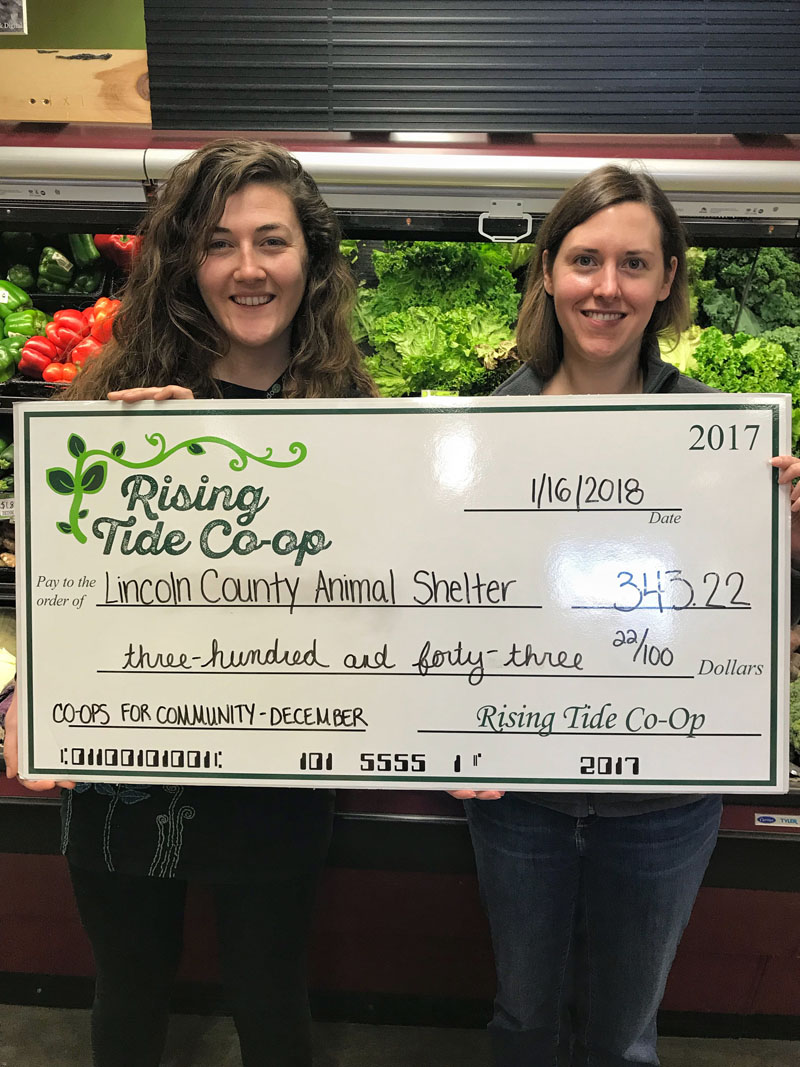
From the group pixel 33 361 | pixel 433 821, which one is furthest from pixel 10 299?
pixel 433 821

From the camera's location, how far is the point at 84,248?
294 cm

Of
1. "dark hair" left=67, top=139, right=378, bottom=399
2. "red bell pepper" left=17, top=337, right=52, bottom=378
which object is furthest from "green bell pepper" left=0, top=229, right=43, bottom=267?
"dark hair" left=67, top=139, right=378, bottom=399

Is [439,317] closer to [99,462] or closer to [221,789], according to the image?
[99,462]

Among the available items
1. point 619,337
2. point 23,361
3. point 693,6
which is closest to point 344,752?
point 619,337

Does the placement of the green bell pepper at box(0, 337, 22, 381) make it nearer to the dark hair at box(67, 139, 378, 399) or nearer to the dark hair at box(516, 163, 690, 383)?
the dark hair at box(67, 139, 378, 399)

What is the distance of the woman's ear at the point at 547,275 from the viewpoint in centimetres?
150

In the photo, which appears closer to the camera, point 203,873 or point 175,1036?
point 203,873

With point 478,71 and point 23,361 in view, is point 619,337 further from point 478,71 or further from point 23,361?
point 23,361

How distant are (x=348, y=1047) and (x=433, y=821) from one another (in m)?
0.77

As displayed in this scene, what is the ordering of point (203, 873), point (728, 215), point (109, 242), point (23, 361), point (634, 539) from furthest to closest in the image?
1. point (109, 242)
2. point (23, 361)
3. point (728, 215)
4. point (203, 873)
5. point (634, 539)

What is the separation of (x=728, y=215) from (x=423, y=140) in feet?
2.95

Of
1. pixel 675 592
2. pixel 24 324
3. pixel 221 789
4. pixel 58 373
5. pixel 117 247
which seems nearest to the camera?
pixel 675 592

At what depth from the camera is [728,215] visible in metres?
2.24

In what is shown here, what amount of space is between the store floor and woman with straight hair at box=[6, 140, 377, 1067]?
761 millimetres
